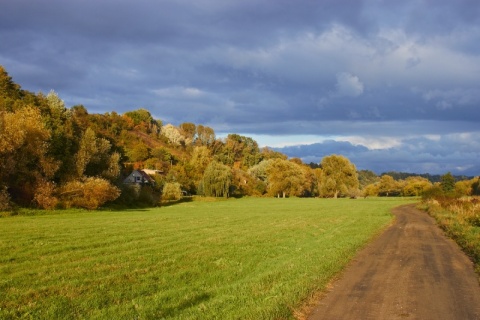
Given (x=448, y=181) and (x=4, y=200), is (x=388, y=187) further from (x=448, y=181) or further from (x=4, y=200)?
(x=4, y=200)

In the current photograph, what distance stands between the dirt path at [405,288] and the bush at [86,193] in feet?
127

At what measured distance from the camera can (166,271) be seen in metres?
13.6

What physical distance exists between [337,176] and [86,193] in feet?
284

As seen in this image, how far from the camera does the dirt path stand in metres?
9.09

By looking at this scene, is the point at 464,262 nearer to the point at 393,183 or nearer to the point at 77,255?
the point at 77,255

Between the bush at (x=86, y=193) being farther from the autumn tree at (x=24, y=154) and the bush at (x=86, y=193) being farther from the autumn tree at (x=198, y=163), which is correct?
the autumn tree at (x=198, y=163)

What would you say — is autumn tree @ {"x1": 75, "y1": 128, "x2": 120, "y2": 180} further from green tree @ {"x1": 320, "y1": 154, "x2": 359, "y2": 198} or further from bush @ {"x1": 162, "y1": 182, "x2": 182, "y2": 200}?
green tree @ {"x1": 320, "y1": 154, "x2": 359, "y2": 198}

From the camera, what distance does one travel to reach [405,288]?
11273 millimetres

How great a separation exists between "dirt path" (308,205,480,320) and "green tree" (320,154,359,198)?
103756mm

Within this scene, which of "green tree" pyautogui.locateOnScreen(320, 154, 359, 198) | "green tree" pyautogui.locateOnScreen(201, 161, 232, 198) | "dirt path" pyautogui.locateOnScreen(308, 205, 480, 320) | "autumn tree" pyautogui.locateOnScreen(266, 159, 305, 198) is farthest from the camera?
"green tree" pyautogui.locateOnScreen(320, 154, 359, 198)

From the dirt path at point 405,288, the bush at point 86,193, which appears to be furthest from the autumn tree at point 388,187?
the dirt path at point 405,288

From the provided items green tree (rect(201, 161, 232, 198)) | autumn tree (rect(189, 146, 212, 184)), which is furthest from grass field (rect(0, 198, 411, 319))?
autumn tree (rect(189, 146, 212, 184))

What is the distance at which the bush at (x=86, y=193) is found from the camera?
157 feet

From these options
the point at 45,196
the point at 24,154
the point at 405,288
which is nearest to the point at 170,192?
the point at 45,196
